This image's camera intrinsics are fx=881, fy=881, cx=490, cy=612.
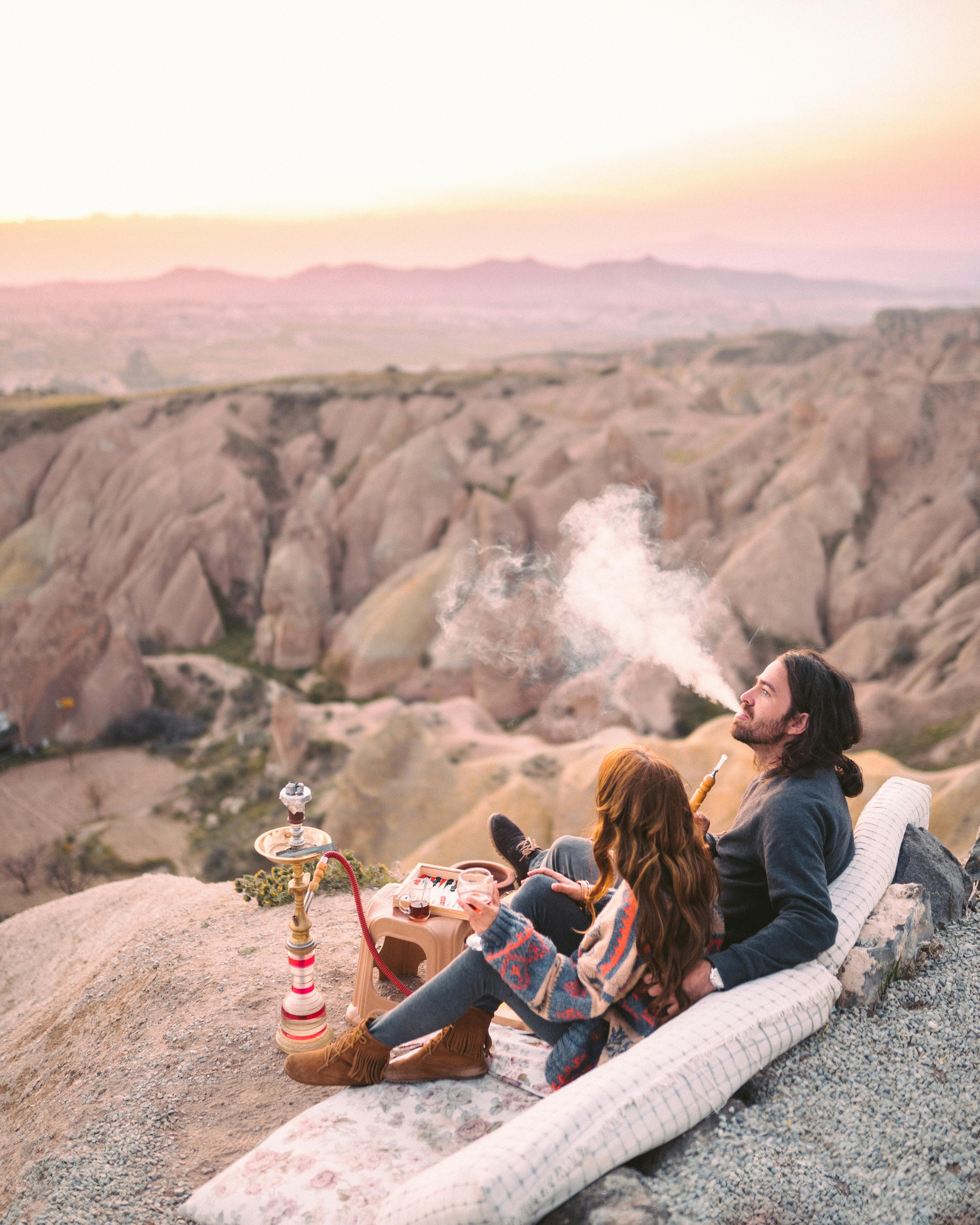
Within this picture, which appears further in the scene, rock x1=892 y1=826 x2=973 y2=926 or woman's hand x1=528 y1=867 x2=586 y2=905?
rock x1=892 y1=826 x2=973 y2=926

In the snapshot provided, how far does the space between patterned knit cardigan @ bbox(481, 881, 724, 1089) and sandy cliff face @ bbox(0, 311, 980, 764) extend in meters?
19.9

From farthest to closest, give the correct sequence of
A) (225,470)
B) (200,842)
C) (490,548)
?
(225,470) → (490,548) → (200,842)

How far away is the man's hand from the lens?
11.1 feet

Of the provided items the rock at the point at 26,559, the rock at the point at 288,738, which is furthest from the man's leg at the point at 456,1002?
the rock at the point at 26,559

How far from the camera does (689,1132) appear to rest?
10.3 ft

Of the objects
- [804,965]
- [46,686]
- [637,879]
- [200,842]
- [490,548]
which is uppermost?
[637,879]

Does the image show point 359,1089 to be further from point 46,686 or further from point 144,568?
point 144,568

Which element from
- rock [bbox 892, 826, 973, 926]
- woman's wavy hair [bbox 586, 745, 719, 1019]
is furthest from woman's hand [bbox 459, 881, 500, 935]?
rock [bbox 892, 826, 973, 926]

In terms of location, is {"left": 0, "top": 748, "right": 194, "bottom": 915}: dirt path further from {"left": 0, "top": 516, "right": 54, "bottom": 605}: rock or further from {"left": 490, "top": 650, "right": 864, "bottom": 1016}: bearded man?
{"left": 0, "top": 516, "right": 54, "bottom": 605}: rock

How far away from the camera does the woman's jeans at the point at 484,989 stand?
11.8ft

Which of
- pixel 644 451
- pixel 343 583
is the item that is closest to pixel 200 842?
pixel 343 583

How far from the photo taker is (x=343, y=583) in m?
36.1

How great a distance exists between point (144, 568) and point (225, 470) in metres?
7.35

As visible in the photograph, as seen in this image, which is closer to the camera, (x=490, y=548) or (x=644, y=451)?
(x=490, y=548)
